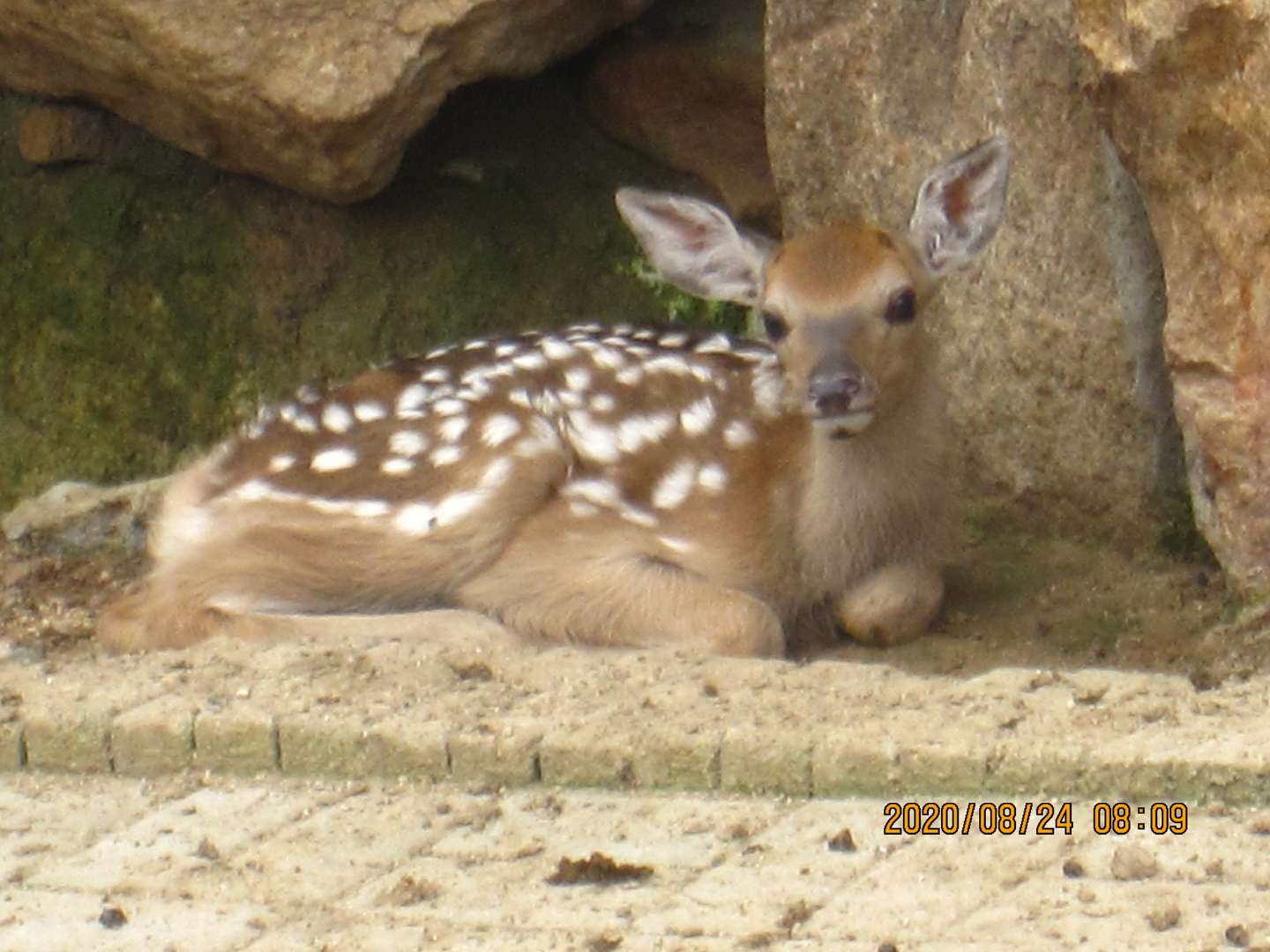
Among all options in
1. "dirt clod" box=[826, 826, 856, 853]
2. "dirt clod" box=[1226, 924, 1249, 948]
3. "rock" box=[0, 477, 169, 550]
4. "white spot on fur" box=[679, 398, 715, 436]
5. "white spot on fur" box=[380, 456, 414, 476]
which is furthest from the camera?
"rock" box=[0, 477, 169, 550]

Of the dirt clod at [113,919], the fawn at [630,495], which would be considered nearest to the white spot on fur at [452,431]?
the fawn at [630,495]

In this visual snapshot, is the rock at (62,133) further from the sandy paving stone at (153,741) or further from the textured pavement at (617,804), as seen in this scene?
the sandy paving stone at (153,741)

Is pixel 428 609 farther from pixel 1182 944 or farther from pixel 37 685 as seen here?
pixel 1182 944

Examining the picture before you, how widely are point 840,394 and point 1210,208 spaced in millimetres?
795

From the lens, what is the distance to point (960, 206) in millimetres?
5414

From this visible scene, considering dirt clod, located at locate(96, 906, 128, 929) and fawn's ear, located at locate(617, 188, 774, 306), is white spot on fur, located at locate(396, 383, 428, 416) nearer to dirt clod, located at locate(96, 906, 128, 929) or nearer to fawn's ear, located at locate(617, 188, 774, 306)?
fawn's ear, located at locate(617, 188, 774, 306)

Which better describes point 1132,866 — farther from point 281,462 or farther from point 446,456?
point 281,462

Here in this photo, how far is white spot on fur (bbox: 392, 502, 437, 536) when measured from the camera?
219 inches

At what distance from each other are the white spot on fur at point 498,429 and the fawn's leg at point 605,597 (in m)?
0.21

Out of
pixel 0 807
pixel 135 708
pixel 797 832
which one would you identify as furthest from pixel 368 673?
pixel 797 832

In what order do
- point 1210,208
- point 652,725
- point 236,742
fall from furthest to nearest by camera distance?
point 1210,208 < point 236,742 < point 652,725

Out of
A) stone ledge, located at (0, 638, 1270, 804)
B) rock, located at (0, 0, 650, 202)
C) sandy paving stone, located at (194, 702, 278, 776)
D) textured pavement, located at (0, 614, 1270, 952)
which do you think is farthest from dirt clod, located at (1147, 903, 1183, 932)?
rock, located at (0, 0, 650, 202)

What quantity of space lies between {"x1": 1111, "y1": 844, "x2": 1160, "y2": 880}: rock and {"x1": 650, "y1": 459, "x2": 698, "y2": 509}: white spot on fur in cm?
219

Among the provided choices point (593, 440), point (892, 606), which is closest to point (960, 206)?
point (892, 606)
